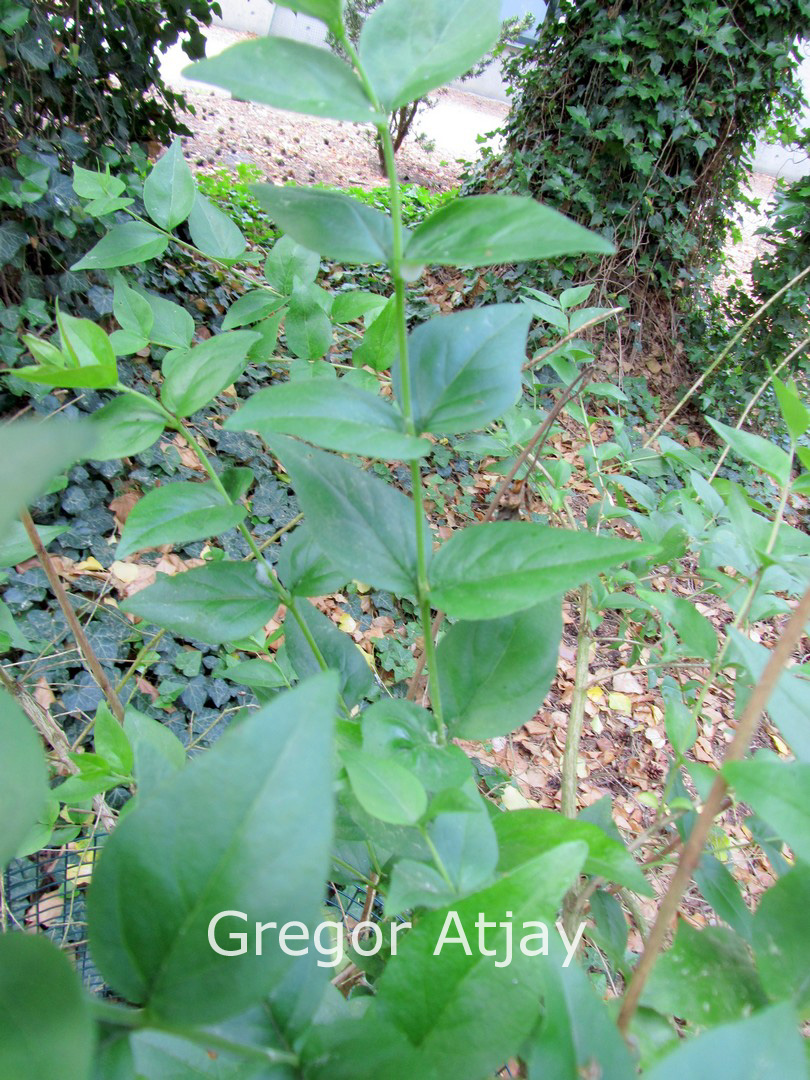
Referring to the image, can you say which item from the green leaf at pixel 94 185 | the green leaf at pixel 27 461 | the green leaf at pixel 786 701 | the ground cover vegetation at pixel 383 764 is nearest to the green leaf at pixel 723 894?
the ground cover vegetation at pixel 383 764

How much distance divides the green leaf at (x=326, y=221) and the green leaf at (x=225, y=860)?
0.87ft

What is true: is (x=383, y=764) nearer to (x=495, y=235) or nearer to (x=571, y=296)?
(x=495, y=235)

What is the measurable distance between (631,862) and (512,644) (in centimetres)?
16

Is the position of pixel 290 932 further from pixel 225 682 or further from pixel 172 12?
pixel 172 12

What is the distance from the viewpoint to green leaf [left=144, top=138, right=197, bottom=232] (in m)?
0.85

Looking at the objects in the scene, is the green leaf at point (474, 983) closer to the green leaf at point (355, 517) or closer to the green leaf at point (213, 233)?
the green leaf at point (355, 517)

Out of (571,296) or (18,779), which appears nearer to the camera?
(18,779)

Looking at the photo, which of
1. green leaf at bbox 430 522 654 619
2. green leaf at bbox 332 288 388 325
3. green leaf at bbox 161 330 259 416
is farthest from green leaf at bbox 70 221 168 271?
green leaf at bbox 430 522 654 619

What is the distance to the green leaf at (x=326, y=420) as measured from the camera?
Result: 0.35m

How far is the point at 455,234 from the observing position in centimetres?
36

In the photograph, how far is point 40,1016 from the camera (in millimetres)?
214

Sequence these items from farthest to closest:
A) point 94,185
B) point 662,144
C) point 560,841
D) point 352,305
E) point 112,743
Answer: point 662,144, point 94,185, point 352,305, point 112,743, point 560,841

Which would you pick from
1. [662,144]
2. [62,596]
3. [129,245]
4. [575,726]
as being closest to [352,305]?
[129,245]

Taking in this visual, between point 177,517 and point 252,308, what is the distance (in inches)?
19.5
